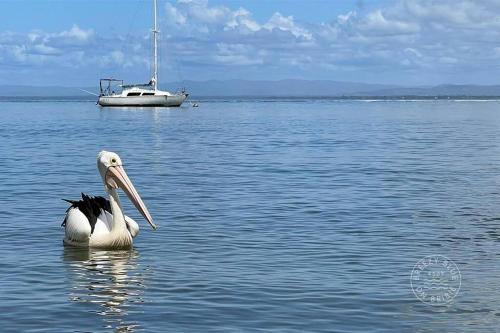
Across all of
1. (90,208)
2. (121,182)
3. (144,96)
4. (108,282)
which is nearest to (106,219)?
(90,208)

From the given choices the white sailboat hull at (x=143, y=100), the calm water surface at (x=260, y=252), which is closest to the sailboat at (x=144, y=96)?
the white sailboat hull at (x=143, y=100)

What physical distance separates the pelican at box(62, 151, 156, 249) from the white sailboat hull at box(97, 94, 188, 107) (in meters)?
104

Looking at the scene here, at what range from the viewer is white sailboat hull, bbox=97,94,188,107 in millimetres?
119812

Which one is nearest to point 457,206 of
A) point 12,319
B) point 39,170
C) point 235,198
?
point 235,198

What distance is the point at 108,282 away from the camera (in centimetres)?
1251

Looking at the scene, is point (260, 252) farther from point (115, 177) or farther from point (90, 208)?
point (90, 208)

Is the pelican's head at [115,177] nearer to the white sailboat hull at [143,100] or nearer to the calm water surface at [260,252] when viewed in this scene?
the calm water surface at [260,252]

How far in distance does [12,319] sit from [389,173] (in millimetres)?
19610

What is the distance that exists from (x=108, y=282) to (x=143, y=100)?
358ft

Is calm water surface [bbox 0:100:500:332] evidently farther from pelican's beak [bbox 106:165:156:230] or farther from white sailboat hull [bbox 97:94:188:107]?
white sailboat hull [bbox 97:94:188:107]

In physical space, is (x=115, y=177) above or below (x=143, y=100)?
above

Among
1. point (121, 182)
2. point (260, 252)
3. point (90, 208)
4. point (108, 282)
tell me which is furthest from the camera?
point (121, 182)

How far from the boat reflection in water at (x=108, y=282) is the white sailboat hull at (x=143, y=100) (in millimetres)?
105572

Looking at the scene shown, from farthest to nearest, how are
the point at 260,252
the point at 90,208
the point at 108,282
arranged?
1. the point at 90,208
2. the point at 260,252
3. the point at 108,282
